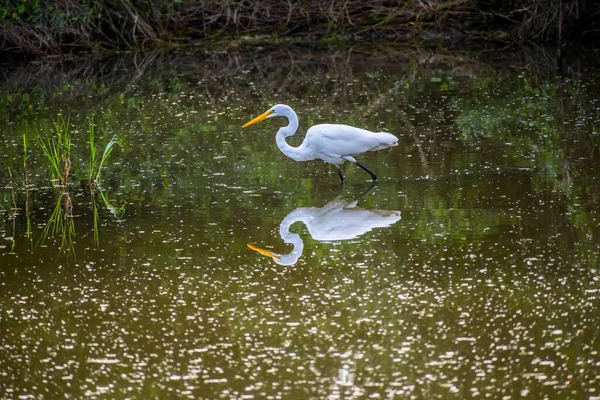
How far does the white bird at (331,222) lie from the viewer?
17.9 feet

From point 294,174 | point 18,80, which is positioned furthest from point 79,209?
point 18,80

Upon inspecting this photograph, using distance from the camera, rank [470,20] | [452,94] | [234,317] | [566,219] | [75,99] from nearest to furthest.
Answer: [234,317] → [566,219] → [452,94] → [75,99] → [470,20]

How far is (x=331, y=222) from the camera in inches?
233

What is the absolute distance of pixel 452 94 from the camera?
9.75m

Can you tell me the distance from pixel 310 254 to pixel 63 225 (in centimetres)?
173

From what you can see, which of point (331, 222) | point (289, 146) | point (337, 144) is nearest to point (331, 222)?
point (331, 222)

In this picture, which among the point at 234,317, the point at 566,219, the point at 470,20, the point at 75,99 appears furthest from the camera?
the point at 470,20

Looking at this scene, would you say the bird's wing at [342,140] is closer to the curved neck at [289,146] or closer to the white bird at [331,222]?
the curved neck at [289,146]

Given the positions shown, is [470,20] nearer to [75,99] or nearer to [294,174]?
[75,99]

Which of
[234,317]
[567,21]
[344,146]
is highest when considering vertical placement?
[567,21]

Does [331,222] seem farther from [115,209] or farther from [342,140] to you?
[115,209]

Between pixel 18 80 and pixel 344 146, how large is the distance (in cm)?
682

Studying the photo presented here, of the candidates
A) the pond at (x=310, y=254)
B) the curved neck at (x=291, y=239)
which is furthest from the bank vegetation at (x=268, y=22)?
the curved neck at (x=291, y=239)

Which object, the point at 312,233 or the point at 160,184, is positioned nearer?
the point at 312,233
